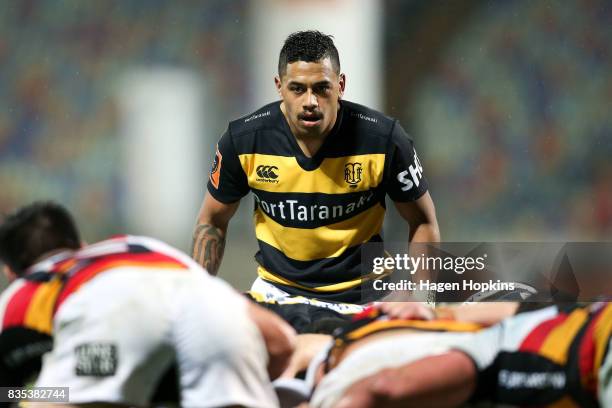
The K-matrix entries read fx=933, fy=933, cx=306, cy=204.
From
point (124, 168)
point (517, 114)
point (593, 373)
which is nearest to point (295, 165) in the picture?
point (593, 373)

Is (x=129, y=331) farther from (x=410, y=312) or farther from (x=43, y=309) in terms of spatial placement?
(x=410, y=312)

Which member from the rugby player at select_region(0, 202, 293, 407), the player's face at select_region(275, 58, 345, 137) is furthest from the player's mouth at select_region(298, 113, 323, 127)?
the rugby player at select_region(0, 202, 293, 407)

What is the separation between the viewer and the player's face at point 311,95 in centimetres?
283

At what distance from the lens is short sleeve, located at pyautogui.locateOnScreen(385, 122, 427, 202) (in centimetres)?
291

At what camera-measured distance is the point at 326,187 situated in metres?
2.91

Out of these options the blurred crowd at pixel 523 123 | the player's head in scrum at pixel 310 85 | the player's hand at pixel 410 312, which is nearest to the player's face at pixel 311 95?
the player's head in scrum at pixel 310 85

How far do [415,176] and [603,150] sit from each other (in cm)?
288

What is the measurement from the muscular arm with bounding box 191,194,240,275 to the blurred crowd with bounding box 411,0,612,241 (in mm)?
2367

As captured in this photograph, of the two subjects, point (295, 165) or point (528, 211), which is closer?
point (295, 165)

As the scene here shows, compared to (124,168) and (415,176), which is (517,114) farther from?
(415,176)

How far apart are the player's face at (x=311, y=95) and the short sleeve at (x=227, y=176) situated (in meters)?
0.24

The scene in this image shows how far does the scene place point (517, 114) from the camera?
5.47 metres

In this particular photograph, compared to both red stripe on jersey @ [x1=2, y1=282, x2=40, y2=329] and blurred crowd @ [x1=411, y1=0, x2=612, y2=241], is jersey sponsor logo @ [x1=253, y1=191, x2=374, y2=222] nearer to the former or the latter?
red stripe on jersey @ [x1=2, y1=282, x2=40, y2=329]

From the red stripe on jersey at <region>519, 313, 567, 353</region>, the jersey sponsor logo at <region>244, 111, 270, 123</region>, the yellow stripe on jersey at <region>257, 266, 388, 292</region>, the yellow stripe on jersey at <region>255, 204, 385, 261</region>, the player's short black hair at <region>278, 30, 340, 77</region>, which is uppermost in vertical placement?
the player's short black hair at <region>278, 30, 340, 77</region>
